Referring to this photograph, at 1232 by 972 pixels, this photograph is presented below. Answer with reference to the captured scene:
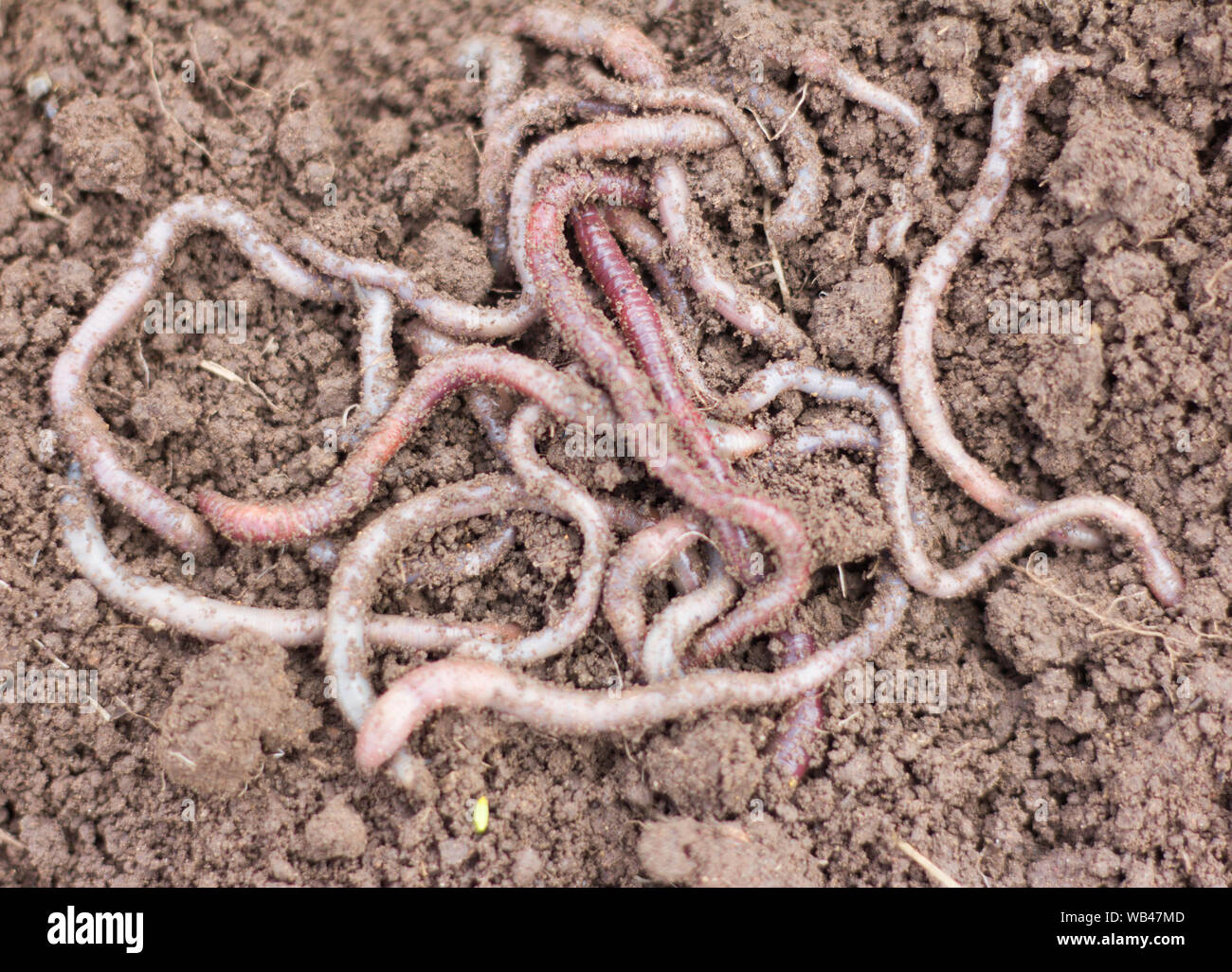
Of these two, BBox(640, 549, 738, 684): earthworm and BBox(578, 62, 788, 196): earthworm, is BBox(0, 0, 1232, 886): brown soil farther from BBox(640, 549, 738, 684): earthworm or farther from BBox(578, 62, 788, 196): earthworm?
BBox(640, 549, 738, 684): earthworm

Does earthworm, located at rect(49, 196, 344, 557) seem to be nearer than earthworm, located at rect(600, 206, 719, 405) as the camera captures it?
Yes

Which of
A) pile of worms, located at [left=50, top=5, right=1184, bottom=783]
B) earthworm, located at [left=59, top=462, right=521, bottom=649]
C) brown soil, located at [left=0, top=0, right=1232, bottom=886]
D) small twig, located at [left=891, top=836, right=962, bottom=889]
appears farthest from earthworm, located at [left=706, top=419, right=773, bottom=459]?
small twig, located at [left=891, top=836, right=962, bottom=889]

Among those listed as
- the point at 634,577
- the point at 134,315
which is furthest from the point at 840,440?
the point at 134,315

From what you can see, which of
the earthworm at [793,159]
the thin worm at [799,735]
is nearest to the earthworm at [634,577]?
the thin worm at [799,735]

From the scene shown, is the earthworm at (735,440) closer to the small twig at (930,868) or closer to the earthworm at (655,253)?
the earthworm at (655,253)

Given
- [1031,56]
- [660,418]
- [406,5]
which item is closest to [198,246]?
[406,5]

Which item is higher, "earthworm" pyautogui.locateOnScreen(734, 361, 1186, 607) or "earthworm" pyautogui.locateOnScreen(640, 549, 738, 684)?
"earthworm" pyautogui.locateOnScreen(734, 361, 1186, 607)

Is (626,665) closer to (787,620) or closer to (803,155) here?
(787,620)
